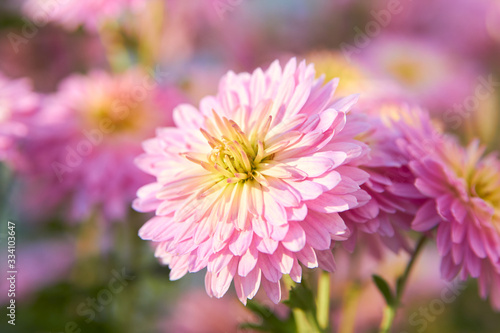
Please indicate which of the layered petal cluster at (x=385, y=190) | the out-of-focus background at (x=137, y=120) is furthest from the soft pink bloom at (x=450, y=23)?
the layered petal cluster at (x=385, y=190)

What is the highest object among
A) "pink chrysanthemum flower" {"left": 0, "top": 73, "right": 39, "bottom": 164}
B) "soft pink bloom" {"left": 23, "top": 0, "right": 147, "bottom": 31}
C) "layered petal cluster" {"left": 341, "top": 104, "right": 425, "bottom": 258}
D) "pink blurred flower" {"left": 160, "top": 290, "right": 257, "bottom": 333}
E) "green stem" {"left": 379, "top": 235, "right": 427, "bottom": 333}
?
"soft pink bloom" {"left": 23, "top": 0, "right": 147, "bottom": 31}

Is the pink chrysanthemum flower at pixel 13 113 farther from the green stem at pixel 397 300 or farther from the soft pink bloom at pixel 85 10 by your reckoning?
the green stem at pixel 397 300

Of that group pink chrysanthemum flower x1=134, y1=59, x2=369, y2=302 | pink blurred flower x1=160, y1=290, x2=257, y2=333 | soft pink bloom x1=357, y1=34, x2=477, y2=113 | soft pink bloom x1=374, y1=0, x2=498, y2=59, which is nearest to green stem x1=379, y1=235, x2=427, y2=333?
pink chrysanthemum flower x1=134, y1=59, x2=369, y2=302

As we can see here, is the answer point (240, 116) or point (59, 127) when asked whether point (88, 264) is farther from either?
point (240, 116)

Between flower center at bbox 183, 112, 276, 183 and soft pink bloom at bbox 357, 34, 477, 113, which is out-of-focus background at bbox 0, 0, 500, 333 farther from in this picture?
flower center at bbox 183, 112, 276, 183

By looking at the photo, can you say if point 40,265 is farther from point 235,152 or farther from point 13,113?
point 235,152

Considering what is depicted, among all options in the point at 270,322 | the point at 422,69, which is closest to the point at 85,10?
the point at 270,322
